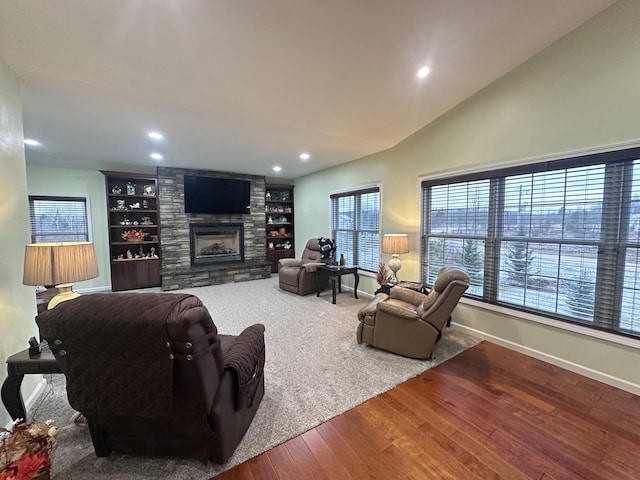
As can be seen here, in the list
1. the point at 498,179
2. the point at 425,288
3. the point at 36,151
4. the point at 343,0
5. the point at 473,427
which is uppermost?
the point at 343,0

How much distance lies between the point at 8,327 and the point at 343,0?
132 inches

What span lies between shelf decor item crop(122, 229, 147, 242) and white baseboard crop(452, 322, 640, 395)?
6.38 m

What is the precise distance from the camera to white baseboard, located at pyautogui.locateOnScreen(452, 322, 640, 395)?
2.27 m

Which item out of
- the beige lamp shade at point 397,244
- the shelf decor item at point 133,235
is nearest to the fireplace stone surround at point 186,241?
the shelf decor item at point 133,235

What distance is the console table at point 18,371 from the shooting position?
161 centimetres

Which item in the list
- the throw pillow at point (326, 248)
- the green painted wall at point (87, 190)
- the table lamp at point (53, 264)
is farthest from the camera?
the throw pillow at point (326, 248)

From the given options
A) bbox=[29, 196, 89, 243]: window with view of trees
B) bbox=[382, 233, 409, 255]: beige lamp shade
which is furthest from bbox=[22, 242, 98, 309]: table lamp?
bbox=[29, 196, 89, 243]: window with view of trees

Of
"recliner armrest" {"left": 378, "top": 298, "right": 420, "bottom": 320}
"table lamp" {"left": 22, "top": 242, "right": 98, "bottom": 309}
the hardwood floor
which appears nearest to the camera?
the hardwood floor

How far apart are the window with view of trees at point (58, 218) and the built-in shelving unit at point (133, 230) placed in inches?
20.0

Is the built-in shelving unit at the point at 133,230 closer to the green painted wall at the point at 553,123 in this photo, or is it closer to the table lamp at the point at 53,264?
the table lamp at the point at 53,264

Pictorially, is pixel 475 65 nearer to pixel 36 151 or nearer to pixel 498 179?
pixel 498 179

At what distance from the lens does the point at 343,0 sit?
1843mm

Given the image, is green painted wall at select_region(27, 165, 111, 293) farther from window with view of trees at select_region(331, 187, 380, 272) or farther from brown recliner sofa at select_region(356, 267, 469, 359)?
brown recliner sofa at select_region(356, 267, 469, 359)

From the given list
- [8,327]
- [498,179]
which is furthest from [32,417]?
[498,179]
